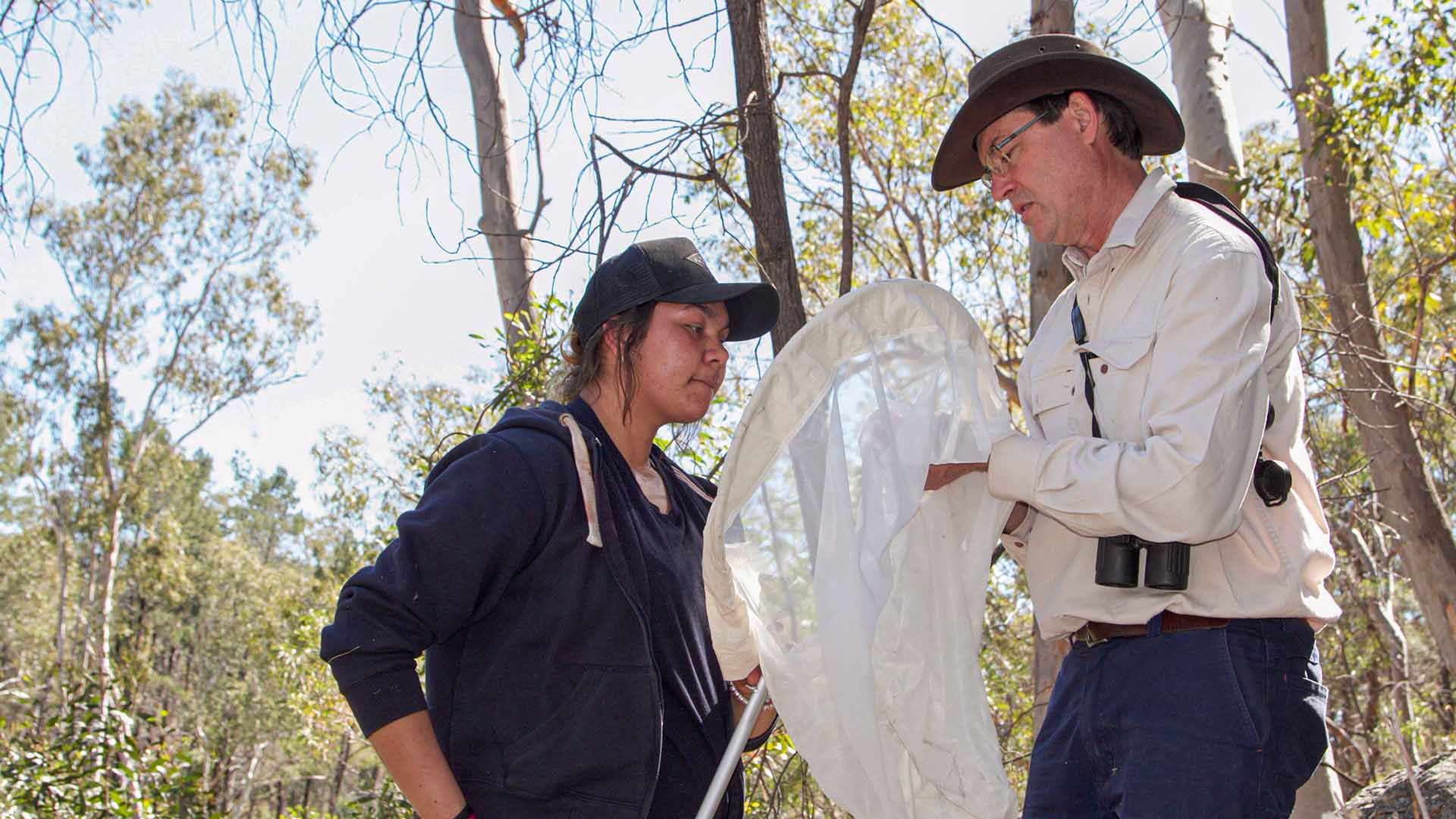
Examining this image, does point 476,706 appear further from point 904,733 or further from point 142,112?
point 142,112

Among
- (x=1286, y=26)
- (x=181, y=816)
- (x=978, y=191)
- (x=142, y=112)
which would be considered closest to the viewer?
(x=181, y=816)

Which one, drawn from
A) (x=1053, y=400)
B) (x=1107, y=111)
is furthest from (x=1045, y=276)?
(x=1053, y=400)

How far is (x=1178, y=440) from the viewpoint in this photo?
5.71ft

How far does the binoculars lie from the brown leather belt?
0.06 metres

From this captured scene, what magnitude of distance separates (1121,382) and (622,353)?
0.91 m

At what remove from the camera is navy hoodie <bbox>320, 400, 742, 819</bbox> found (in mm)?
1880

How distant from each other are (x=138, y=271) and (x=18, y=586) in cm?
1178

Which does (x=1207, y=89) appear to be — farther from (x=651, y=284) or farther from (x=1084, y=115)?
(x=651, y=284)

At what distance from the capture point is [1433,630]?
710 centimetres

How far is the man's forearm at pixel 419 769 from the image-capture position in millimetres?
1840

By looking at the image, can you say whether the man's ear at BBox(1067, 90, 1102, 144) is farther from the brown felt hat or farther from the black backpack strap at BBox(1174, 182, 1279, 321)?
the black backpack strap at BBox(1174, 182, 1279, 321)

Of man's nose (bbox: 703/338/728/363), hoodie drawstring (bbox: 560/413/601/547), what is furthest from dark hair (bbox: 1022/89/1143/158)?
hoodie drawstring (bbox: 560/413/601/547)

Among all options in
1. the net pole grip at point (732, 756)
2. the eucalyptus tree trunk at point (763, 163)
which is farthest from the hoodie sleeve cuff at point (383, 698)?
the eucalyptus tree trunk at point (763, 163)

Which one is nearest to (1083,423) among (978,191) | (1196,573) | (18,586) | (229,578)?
(1196,573)
